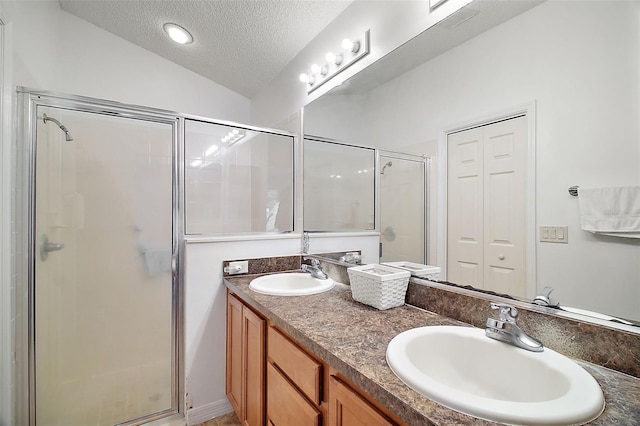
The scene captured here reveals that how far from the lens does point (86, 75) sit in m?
2.24

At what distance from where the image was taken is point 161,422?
1693 mm

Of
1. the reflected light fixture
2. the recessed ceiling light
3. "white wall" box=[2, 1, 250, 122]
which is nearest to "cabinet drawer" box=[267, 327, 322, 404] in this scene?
the reflected light fixture

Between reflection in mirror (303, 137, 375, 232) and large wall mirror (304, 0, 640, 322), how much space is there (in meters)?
0.47

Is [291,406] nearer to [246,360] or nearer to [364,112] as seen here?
[246,360]

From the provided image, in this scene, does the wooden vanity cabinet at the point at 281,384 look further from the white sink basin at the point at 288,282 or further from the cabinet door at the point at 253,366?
the white sink basin at the point at 288,282

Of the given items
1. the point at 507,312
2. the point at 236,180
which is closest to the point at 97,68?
the point at 236,180

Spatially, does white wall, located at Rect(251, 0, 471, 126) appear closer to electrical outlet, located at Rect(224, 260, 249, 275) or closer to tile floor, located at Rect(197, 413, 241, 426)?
electrical outlet, located at Rect(224, 260, 249, 275)

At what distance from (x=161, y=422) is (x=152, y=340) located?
1.57 feet

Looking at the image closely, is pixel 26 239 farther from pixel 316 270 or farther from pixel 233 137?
pixel 316 270

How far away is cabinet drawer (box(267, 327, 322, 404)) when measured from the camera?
0.86 metres

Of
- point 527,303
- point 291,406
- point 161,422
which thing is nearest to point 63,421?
point 161,422

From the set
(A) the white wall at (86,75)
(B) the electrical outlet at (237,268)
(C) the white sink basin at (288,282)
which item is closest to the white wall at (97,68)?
(A) the white wall at (86,75)

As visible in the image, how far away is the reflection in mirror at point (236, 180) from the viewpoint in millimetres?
1874

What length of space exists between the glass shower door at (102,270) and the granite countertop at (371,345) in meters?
0.77
